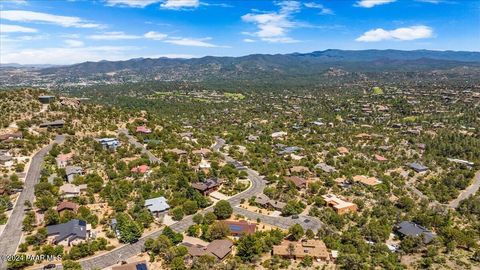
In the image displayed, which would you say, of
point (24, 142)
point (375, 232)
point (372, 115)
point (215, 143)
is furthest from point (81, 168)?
point (372, 115)

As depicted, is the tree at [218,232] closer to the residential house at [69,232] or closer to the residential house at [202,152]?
the residential house at [69,232]

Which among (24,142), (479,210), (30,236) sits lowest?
(479,210)

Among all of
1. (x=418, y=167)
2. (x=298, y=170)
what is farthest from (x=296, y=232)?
(x=418, y=167)

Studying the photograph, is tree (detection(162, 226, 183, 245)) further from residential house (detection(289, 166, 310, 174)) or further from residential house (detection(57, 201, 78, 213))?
residential house (detection(289, 166, 310, 174))

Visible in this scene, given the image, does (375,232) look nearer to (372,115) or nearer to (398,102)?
(372,115)

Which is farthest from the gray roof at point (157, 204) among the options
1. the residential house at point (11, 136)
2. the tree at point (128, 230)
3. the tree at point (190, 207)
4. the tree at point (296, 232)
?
the residential house at point (11, 136)

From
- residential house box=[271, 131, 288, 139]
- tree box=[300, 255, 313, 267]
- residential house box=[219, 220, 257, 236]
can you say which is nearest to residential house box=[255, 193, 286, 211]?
residential house box=[219, 220, 257, 236]

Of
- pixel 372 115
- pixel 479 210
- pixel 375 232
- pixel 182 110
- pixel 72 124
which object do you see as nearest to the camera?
pixel 375 232
